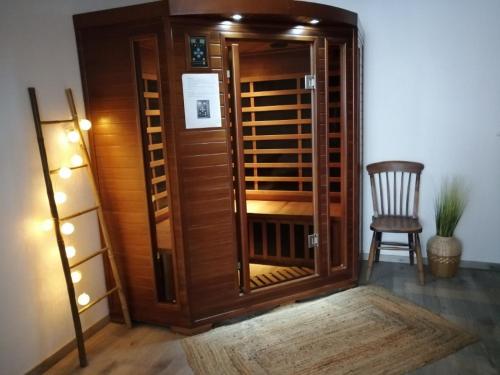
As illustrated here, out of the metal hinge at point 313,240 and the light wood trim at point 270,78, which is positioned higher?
the light wood trim at point 270,78

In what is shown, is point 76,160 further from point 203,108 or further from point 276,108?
point 276,108

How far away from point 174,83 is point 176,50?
18 centimetres

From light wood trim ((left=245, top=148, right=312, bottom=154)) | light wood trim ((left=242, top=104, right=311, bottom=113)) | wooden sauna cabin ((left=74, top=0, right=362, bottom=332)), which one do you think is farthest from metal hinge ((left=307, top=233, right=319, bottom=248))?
light wood trim ((left=242, top=104, right=311, bottom=113))

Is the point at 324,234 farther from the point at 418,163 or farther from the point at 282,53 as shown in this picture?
the point at 282,53

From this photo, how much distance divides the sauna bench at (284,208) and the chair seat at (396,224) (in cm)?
31

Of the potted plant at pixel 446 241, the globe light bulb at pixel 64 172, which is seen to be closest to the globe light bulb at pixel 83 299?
the globe light bulb at pixel 64 172

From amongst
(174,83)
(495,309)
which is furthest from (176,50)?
(495,309)

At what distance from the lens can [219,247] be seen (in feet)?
8.54

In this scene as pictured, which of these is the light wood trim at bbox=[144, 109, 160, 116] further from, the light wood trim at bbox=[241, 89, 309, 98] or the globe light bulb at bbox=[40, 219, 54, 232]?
the light wood trim at bbox=[241, 89, 309, 98]

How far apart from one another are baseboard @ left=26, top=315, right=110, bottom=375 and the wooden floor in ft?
0.10

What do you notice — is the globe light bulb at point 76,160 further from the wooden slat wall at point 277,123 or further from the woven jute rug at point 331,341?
the wooden slat wall at point 277,123

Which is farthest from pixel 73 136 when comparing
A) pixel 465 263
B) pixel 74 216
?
pixel 465 263

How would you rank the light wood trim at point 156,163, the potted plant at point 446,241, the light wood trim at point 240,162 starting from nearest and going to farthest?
1. the light wood trim at point 240,162
2. the light wood trim at point 156,163
3. the potted plant at point 446,241

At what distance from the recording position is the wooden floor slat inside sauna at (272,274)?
2.98 metres
